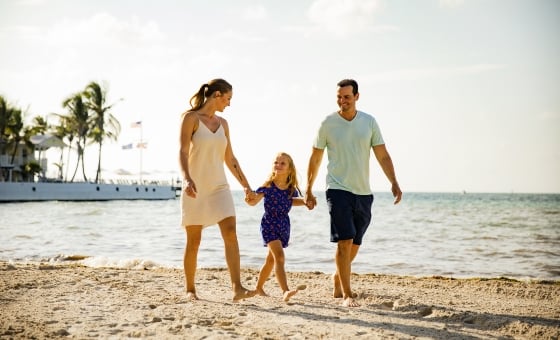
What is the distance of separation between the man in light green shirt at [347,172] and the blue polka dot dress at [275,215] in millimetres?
246

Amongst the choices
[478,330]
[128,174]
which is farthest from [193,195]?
[128,174]

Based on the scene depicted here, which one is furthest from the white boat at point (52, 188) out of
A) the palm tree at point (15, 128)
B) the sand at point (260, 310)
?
the sand at point (260, 310)

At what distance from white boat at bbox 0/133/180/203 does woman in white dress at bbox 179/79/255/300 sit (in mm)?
42977

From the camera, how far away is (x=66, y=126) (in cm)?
5616

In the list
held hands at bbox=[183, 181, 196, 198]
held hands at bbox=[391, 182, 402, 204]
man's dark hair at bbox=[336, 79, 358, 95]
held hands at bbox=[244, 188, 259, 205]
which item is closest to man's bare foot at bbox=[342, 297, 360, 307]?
held hands at bbox=[391, 182, 402, 204]

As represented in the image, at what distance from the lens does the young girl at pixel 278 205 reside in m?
5.14

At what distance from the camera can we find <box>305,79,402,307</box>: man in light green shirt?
5.00m

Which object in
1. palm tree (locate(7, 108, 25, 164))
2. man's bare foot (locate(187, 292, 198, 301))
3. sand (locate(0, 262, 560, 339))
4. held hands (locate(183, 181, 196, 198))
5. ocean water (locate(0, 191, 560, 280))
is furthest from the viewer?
palm tree (locate(7, 108, 25, 164))

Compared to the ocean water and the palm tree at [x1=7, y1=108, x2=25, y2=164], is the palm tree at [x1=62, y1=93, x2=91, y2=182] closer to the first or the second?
the palm tree at [x1=7, y1=108, x2=25, y2=164]

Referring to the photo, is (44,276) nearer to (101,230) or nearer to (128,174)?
(101,230)

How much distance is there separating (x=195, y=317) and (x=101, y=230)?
44.4ft

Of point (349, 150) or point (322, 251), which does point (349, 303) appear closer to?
point (349, 150)

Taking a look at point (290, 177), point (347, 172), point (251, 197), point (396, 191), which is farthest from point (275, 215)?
point (396, 191)

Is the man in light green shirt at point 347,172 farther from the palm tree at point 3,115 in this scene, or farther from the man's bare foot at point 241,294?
the palm tree at point 3,115
